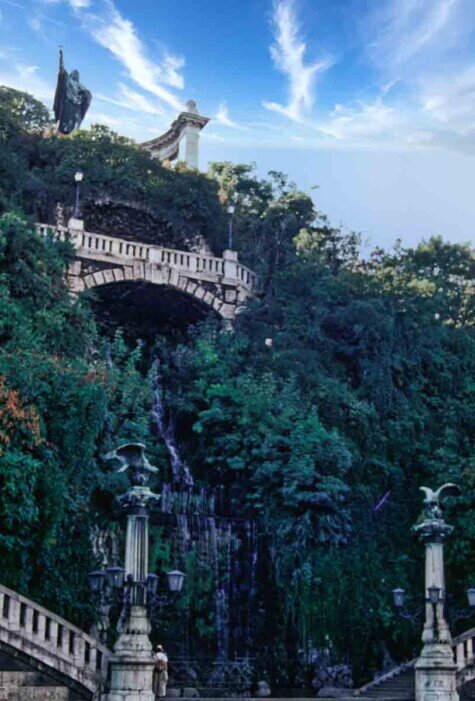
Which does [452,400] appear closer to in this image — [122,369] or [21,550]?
[122,369]

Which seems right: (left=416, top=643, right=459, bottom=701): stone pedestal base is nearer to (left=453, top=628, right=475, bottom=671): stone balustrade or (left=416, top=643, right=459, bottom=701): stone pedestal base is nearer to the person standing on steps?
(left=453, top=628, right=475, bottom=671): stone balustrade

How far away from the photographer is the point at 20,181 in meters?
32.3

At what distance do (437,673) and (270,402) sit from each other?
10241 millimetres

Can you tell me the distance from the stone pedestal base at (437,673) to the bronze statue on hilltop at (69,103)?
2620cm

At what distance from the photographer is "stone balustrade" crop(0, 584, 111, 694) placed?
663 inches

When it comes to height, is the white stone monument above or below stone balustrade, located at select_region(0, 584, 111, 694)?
above

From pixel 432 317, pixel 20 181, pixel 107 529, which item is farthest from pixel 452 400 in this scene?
pixel 20 181

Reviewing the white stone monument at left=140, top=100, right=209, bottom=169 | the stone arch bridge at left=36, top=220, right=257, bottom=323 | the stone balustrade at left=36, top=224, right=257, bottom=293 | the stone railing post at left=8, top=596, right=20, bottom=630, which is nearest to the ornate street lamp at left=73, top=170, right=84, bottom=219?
the stone balustrade at left=36, top=224, right=257, bottom=293

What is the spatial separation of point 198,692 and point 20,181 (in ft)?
57.0

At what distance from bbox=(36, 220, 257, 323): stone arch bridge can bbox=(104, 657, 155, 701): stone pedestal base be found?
1607 cm

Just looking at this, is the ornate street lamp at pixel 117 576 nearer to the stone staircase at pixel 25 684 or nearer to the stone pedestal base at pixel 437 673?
the stone staircase at pixel 25 684

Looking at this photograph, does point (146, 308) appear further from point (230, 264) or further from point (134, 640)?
point (134, 640)

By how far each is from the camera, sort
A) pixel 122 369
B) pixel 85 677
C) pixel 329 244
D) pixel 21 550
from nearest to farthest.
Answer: pixel 85 677 → pixel 21 550 → pixel 122 369 → pixel 329 244

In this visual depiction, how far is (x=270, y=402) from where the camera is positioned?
28391 millimetres
